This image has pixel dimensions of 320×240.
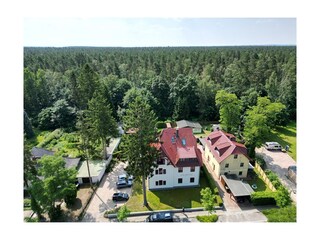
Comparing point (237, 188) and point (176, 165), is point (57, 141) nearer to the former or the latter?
point (176, 165)

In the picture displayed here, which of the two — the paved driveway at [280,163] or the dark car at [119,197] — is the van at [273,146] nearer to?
the paved driveway at [280,163]

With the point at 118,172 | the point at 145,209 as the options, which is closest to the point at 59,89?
the point at 118,172

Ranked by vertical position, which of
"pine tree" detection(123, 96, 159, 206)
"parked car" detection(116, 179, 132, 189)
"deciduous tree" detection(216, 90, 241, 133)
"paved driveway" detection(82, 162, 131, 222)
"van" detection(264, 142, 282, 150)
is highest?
"deciduous tree" detection(216, 90, 241, 133)

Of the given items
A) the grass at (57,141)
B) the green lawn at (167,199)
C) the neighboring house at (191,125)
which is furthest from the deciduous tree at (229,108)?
the grass at (57,141)

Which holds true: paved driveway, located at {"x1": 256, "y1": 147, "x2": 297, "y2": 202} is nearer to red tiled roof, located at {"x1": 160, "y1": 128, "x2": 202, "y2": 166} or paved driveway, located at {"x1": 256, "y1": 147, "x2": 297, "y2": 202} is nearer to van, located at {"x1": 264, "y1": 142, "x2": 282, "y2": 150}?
van, located at {"x1": 264, "y1": 142, "x2": 282, "y2": 150}

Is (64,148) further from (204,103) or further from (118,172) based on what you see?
(204,103)

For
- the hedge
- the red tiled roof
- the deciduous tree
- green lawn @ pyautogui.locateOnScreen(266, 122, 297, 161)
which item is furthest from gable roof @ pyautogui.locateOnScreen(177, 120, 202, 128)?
the red tiled roof
